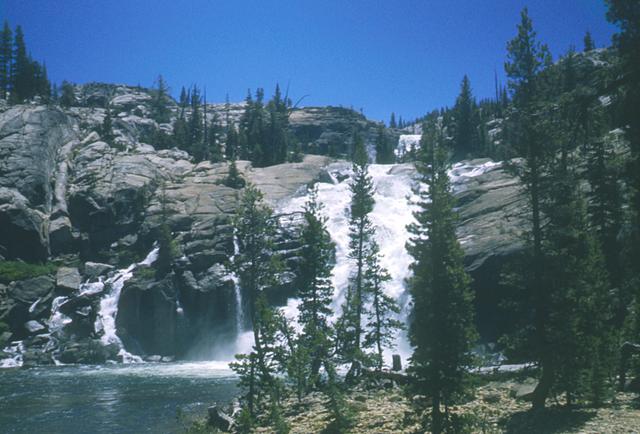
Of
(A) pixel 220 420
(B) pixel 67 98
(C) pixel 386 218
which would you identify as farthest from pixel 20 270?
(B) pixel 67 98

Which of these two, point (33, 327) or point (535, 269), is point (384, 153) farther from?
point (535, 269)

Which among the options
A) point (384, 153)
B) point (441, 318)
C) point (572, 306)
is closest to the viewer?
point (441, 318)

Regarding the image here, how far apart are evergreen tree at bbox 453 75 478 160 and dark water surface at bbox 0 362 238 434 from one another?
6641 centimetres

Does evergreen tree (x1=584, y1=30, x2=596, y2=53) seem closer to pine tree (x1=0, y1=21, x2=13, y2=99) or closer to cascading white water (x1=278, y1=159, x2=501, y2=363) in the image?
cascading white water (x1=278, y1=159, x2=501, y2=363)

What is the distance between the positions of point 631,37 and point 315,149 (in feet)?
368

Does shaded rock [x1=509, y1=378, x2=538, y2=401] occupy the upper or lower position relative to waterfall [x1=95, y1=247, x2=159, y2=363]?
lower

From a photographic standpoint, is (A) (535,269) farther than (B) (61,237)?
No

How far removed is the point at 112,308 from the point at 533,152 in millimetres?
48590

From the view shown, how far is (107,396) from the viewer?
31.2m

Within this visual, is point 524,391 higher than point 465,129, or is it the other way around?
point 465,129

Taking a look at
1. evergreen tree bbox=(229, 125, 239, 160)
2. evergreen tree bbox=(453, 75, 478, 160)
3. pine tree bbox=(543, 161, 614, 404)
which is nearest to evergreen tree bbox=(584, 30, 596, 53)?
evergreen tree bbox=(453, 75, 478, 160)

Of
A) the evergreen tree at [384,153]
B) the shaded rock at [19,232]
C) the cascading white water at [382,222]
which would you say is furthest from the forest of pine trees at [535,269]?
the evergreen tree at [384,153]

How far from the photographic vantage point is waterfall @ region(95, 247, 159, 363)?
50.7 m

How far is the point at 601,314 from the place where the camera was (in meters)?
17.6
